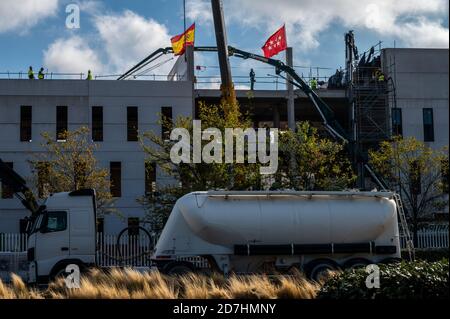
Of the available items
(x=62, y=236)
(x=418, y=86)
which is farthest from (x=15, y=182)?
(x=418, y=86)

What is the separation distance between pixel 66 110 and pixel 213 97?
33.1 ft

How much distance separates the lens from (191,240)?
19.3 meters

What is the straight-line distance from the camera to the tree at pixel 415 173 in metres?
31.7

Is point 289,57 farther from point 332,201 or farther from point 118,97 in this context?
point 332,201

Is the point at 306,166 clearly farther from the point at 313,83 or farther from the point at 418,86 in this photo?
the point at 313,83

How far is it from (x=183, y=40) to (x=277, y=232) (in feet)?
97.7

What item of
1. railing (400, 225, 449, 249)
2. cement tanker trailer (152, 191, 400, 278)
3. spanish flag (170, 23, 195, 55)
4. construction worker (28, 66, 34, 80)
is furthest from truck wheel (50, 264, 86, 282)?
spanish flag (170, 23, 195, 55)

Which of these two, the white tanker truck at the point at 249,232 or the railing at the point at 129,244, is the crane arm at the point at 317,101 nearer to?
the railing at the point at 129,244

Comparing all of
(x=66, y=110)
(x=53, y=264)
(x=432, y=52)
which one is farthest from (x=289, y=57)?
(x=53, y=264)

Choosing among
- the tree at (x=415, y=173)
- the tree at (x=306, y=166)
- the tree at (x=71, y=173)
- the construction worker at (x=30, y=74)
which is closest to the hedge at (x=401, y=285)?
the tree at (x=306, y=166)

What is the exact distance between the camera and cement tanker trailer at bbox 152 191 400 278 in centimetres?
1928

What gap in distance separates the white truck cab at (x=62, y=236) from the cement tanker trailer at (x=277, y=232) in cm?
258

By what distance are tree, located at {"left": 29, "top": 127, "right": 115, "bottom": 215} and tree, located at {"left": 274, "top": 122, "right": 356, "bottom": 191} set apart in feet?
30.5

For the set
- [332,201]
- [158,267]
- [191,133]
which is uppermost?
[191,133]
